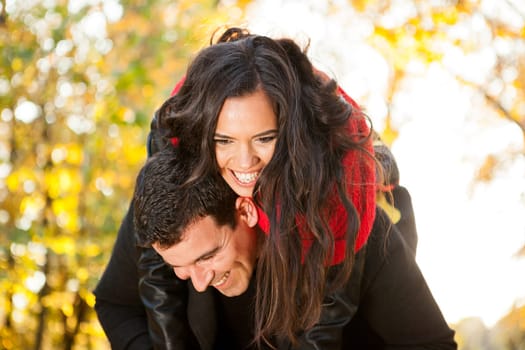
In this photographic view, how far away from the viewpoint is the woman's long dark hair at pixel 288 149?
7.79ft

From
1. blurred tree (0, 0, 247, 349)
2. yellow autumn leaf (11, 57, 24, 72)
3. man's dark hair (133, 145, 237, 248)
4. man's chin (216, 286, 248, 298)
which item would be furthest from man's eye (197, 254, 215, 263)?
yellow autumn leaf (11, 57, 24, 72)

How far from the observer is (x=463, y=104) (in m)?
5.02

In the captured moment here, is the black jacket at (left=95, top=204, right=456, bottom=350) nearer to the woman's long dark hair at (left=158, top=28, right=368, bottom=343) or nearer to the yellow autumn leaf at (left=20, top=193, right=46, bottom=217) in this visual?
the woman's long dark hair at (left=158, top=28, right=368, bottom=343)

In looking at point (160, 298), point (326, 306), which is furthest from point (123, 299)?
point (326, 306)

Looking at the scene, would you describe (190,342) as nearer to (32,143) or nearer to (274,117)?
(274,117)

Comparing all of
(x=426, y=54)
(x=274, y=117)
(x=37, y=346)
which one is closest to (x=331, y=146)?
(x=274, y=117)

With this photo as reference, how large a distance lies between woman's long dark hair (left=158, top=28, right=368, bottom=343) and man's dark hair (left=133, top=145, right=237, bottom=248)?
0.06 meters

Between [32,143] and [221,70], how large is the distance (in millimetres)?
2672

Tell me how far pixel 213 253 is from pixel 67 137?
8.19 ft

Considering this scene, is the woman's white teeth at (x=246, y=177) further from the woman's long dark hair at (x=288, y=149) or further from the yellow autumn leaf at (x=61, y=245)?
the yellow autumn leaf at (x=61, y=245)

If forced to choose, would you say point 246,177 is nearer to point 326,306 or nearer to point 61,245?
point 326,306

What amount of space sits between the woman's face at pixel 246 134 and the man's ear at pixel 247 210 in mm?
120

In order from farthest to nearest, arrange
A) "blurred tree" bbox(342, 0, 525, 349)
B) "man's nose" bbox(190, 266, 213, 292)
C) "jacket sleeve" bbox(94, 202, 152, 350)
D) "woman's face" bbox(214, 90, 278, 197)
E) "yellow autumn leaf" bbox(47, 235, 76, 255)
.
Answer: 1. "blurred tree" bbox(342, 0, 525, 349)
2. "yellow autumn leaf" bbox(47, 235, 76, 255)
3. "jacket sleeve" bbox(94, 202, 152, 350)
4. "man's nose" bbox(190, 266, 213, 292)
5. "woman's face" bbox(214, 90, 278, 197)

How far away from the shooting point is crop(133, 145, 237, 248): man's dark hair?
2.48 metres
